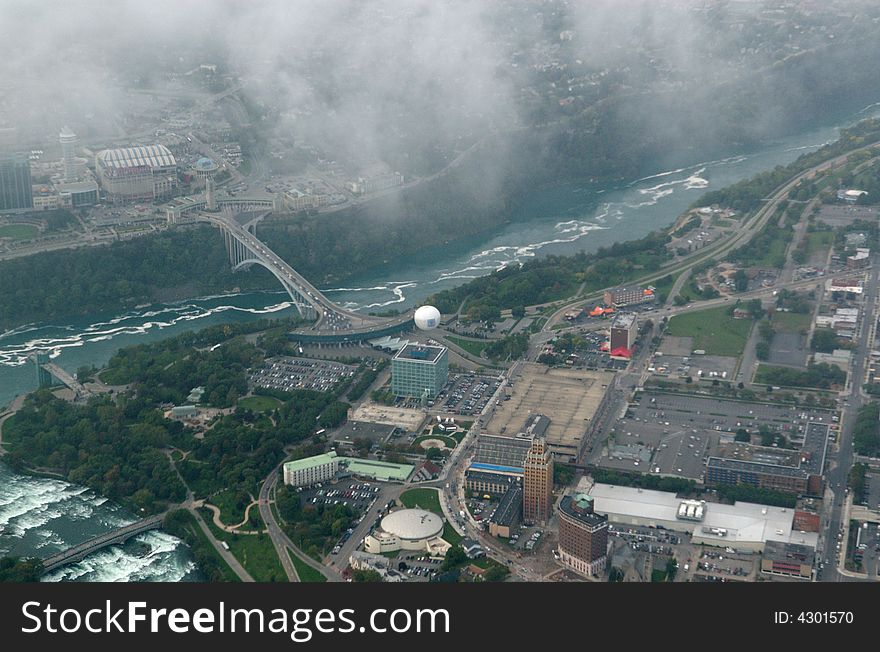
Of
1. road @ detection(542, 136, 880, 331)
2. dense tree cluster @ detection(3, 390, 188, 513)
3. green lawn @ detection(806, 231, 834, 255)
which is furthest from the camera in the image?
green lawn @ detection(806, 231, 834, 255)

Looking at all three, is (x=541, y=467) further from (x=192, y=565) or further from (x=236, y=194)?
(x=236, y=194)

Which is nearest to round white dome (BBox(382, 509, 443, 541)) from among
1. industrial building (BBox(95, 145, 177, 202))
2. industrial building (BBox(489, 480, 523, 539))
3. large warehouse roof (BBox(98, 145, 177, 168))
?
industrial building (BBox(489, 480, 523, 539))

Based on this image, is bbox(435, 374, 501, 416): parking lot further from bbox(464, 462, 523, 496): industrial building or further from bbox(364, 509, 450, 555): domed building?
bbox(364, 509, 450, 555): domed building

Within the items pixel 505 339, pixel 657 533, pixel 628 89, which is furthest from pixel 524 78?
pixel 657 533

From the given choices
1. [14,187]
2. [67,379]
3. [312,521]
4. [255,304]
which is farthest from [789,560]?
[14,187]

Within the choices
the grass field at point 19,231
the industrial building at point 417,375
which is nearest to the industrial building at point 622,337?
the industrial building at point 417,375

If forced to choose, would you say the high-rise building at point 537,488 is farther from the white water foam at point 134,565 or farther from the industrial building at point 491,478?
the white water foam at point 134,565
